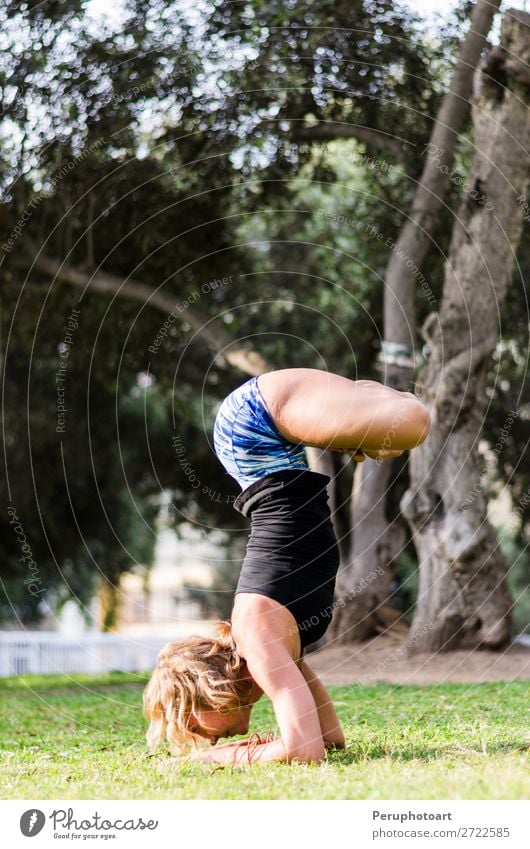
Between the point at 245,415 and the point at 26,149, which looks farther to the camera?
the point at 26,149

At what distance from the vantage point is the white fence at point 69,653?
73.3 feet

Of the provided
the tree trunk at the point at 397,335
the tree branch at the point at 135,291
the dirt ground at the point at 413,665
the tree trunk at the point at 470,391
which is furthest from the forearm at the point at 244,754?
the tree branch at the point at 135,291

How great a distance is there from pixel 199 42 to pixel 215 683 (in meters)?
8.38

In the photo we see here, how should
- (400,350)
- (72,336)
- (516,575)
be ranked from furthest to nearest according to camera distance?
(516,575) → (72,336) → (400,350)

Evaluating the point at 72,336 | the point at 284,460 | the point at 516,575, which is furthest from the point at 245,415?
the point at 516,575

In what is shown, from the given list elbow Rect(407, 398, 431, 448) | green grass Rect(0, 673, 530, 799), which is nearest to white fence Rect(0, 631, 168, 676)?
green grass Rect(0, 673, 530, 799)

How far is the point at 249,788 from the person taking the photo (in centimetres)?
418

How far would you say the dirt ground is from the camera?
9.39m

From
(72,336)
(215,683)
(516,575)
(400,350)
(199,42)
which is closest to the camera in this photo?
(215,683)

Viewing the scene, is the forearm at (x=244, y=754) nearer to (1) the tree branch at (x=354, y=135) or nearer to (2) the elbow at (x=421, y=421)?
(2) the elbow at (x=421, y=421)

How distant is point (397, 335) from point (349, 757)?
24.8ft

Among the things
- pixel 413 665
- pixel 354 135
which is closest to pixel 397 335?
pixel 354 135

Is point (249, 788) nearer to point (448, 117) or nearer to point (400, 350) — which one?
point (400, 350)

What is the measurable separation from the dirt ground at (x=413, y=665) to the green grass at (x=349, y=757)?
104cm
